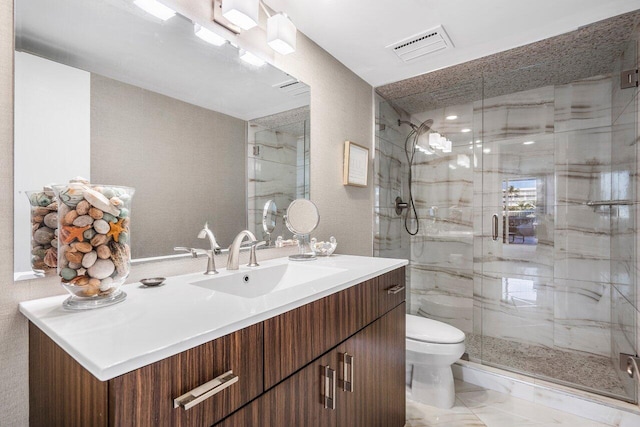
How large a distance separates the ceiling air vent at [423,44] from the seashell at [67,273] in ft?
6.60

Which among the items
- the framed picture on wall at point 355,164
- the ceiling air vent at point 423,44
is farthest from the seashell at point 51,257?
the ceiling air vent at point 423,44

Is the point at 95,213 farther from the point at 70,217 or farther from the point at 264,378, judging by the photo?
the point at 264,378

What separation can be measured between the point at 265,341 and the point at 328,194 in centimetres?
132

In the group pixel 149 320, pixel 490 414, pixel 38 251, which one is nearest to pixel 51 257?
pixel 38 251

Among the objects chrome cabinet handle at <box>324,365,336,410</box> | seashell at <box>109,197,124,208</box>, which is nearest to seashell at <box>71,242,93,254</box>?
seashell at <box>109,197,124,208</box>

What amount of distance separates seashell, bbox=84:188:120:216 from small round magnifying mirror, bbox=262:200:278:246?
83cm

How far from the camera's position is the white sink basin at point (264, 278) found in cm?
113

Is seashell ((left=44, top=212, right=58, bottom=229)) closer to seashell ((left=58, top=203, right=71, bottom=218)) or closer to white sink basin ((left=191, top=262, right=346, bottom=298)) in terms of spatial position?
seashell ((left=58, top=203, right=71, bottom=218))

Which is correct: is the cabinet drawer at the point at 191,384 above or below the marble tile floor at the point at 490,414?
above

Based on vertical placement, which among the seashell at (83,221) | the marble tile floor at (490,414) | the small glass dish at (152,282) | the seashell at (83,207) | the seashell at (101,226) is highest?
the seashell at (83,207)

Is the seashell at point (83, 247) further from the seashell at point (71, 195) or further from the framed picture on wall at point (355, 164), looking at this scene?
the framed picture on wall at point (355, 164)

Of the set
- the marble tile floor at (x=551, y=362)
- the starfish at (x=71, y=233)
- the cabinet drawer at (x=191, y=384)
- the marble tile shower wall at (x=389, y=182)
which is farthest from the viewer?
the marble tile shower wall at (x=389, y=182)

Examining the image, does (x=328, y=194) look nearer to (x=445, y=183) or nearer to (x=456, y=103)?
(x=445, y=183)

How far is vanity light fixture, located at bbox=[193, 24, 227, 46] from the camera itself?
1.24 metres
